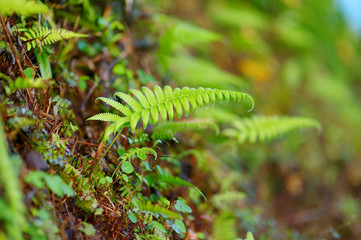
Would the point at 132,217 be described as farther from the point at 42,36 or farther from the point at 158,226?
the point at 42,36

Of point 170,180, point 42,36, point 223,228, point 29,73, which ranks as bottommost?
point 223,228

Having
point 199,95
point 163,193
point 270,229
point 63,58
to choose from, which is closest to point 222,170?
point 270,229

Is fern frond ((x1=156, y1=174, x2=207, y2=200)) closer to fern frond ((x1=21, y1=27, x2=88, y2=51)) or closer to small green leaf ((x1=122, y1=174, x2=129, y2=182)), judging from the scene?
small green leaf ((x1=122, y1=174, x2=129, y2=182))

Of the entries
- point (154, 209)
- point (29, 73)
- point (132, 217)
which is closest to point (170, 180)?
point (154, 209)

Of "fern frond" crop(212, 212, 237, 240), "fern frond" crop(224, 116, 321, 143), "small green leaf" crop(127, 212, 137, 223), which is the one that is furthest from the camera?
"fern frond" crop(224, 116, 321, 143)

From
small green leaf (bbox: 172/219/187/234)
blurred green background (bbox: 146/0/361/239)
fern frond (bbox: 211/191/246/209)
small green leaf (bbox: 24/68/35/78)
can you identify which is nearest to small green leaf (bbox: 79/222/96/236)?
small green leaf (bbox: 172/219/187/234)

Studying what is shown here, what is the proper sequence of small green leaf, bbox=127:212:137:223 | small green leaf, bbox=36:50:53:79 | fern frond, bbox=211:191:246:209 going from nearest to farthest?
1. small green leaf, bbox=127:212:137:223
2. small green leaf, bbox=36:50:53:79
3. fern frond, bbox=211:191:246:209

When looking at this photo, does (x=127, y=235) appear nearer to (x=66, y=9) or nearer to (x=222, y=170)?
(x=222, y=170)

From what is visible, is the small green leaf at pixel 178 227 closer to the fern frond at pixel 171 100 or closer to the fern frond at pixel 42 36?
the fern frond at pixel 171 100
